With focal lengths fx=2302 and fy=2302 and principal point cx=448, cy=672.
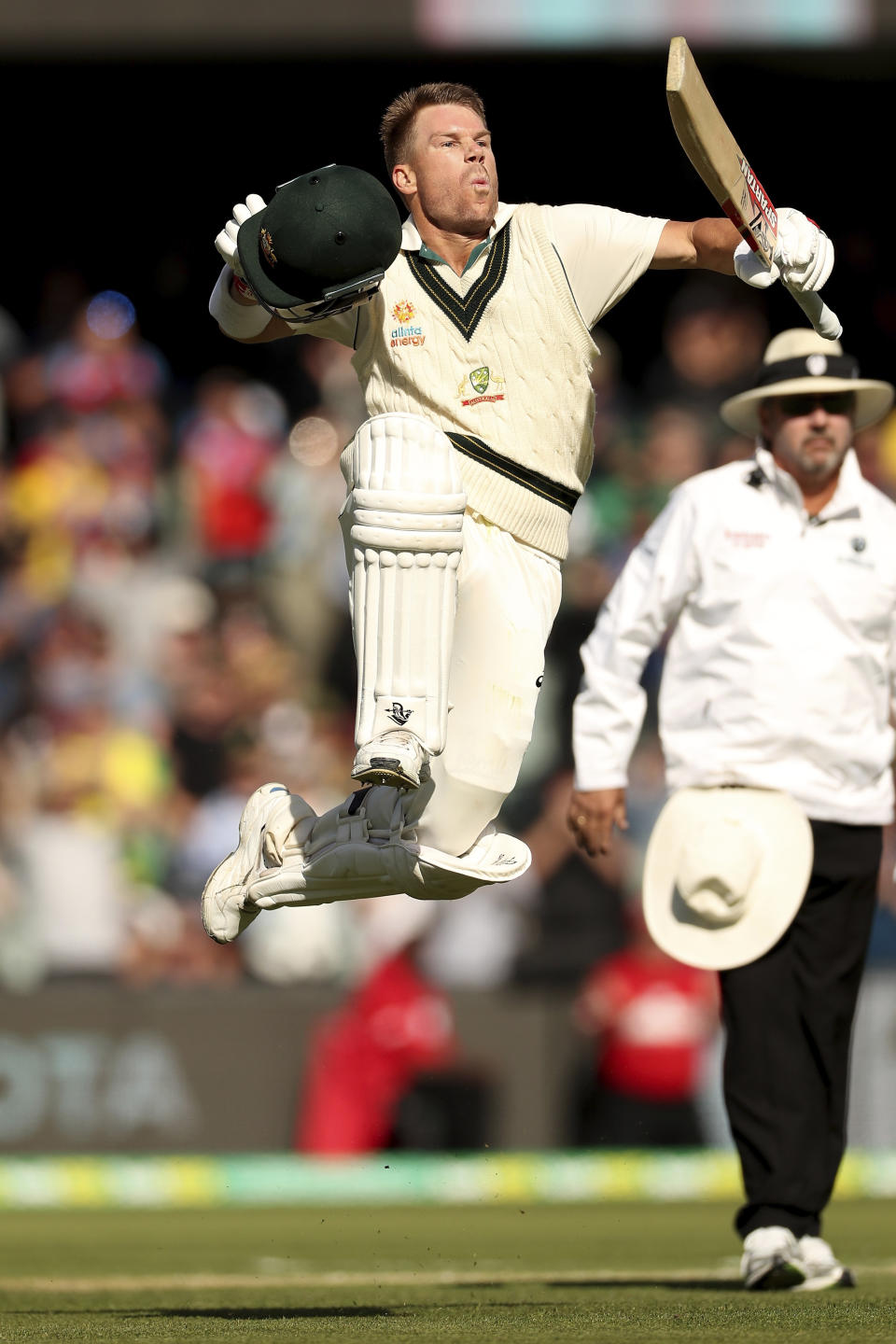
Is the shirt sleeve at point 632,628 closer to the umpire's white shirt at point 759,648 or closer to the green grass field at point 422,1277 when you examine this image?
the umpire's white shirt at point 759,648

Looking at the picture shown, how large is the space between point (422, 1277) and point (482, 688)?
1739 millimetres

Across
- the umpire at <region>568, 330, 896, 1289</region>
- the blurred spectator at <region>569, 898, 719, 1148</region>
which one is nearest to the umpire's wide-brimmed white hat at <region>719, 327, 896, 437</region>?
the umpire at <region>568, 330, 896, 1289</region>

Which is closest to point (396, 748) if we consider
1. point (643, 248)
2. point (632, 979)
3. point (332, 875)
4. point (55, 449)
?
point (332, 875)

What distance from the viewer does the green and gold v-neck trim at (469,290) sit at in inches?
188

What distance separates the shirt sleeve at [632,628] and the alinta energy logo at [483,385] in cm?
107

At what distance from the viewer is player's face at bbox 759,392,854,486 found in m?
5.85

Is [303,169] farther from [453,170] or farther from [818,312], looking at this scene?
[818,312]

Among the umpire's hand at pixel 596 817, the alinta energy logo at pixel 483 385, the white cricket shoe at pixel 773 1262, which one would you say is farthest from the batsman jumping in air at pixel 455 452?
the white cricket shoe at pixel 773 1262

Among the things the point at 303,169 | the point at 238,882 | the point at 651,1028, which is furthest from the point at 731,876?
the point at 303,169

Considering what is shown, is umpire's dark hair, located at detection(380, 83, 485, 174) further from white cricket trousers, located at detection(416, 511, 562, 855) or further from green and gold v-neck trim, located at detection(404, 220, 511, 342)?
white cricket trousers, located at detection(416, 511, 562, 855)

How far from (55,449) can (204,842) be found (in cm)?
269

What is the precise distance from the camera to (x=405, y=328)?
4.78 metres

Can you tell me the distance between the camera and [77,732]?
10.2 metres

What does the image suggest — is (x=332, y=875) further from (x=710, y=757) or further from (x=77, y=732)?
(x=77, y=732)
